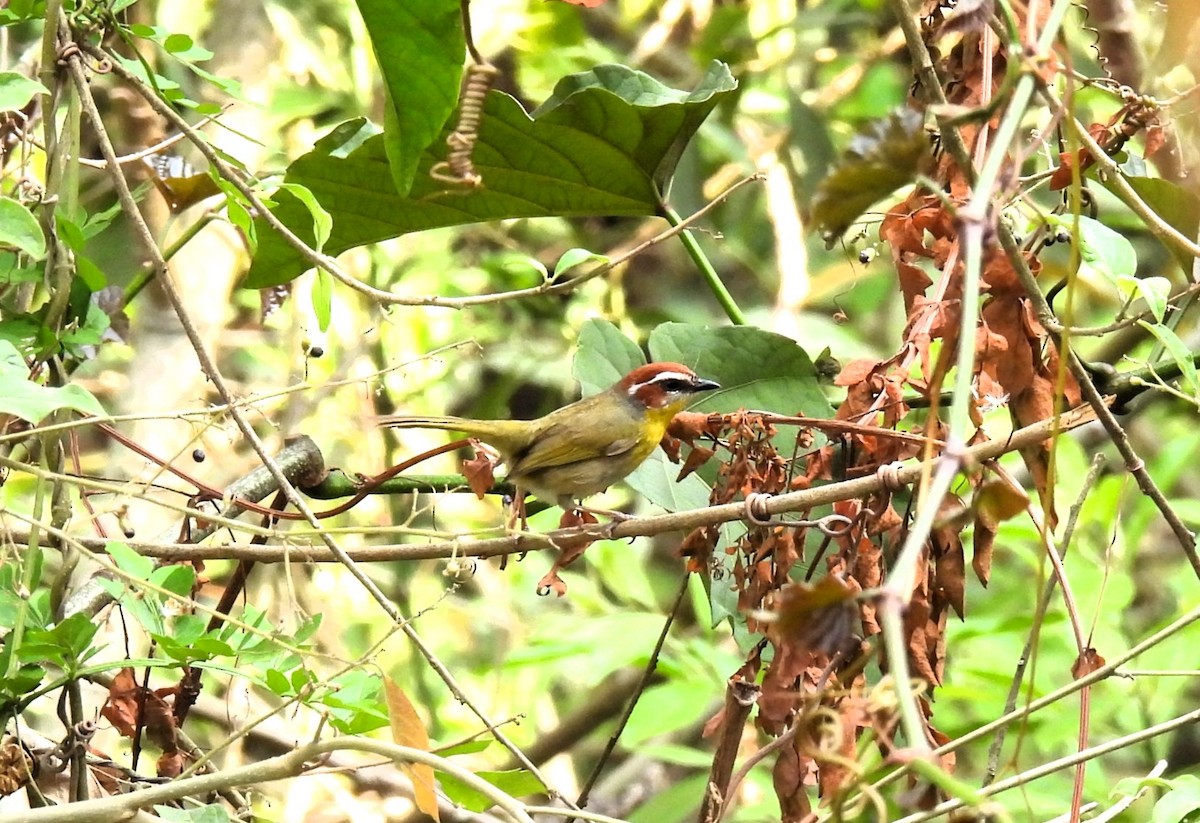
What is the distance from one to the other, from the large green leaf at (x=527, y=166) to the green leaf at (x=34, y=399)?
97cm

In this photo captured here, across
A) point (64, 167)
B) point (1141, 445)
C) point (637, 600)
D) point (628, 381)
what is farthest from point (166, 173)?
point (1141, 445)

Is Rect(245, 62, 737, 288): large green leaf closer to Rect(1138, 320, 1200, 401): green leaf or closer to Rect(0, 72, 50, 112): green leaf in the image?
Rect(0, 72, 50, 112): green leaf

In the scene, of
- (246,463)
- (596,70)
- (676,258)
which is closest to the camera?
(596,70)

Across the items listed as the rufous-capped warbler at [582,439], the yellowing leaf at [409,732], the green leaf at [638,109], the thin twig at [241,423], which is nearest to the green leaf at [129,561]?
the thin twig at [241,423]

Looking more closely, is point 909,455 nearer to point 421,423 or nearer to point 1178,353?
point 1178,353

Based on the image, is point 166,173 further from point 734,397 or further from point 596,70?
point 734,397

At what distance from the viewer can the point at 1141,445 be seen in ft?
18.5

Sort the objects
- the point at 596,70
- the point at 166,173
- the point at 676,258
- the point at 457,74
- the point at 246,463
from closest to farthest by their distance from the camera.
Answer: the point at 457,74
the point at 596,70
the point at 166,173
the point at 246,463
the point at 676,258

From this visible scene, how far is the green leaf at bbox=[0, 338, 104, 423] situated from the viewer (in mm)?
1416

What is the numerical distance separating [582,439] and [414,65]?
69.0 inches

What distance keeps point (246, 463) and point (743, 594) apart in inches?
116

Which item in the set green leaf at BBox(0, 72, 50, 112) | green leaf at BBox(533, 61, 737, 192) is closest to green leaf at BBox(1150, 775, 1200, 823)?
green leaf at BBox(533, 61, 737, 192)

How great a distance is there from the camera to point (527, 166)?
260 centimetres

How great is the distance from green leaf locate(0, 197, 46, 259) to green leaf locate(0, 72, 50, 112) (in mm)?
135
